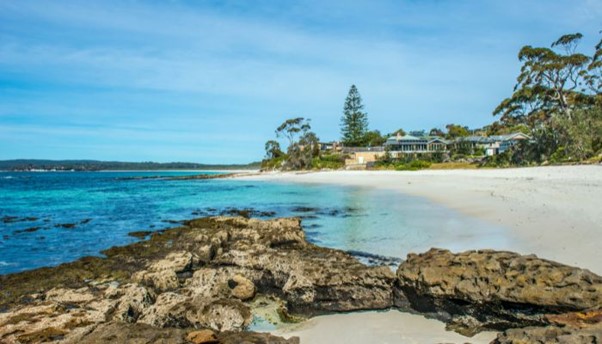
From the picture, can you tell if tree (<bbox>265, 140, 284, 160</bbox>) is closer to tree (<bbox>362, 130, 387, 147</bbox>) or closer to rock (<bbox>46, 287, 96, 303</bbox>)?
tree (<bbox>362, 130, 387, 147</bbox>)

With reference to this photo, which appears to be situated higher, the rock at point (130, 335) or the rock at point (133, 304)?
the rock at point (130, 335)

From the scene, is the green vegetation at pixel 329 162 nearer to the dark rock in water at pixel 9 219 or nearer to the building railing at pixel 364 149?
the building railing at pixel 364 149

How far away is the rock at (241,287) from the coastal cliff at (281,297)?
24mm

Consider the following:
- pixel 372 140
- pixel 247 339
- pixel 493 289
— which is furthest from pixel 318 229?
pixel 372 140

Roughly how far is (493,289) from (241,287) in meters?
4.21

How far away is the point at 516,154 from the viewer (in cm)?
4347

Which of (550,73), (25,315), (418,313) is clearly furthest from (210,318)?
(550,73)

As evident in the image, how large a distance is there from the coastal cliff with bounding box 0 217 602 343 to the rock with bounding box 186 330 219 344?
1 centimetres

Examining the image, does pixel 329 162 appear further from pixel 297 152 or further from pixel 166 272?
pixel 166 272

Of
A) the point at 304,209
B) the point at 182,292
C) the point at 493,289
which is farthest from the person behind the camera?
the point at 304,209

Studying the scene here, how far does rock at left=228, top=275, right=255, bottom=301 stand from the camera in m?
7.17

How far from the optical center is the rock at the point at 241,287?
7166 mm

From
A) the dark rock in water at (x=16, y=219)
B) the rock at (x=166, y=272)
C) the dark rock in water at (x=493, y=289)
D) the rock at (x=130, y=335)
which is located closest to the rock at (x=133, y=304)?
the rock at (x=166, y=272)

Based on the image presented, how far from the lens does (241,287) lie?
7262 millimetres
